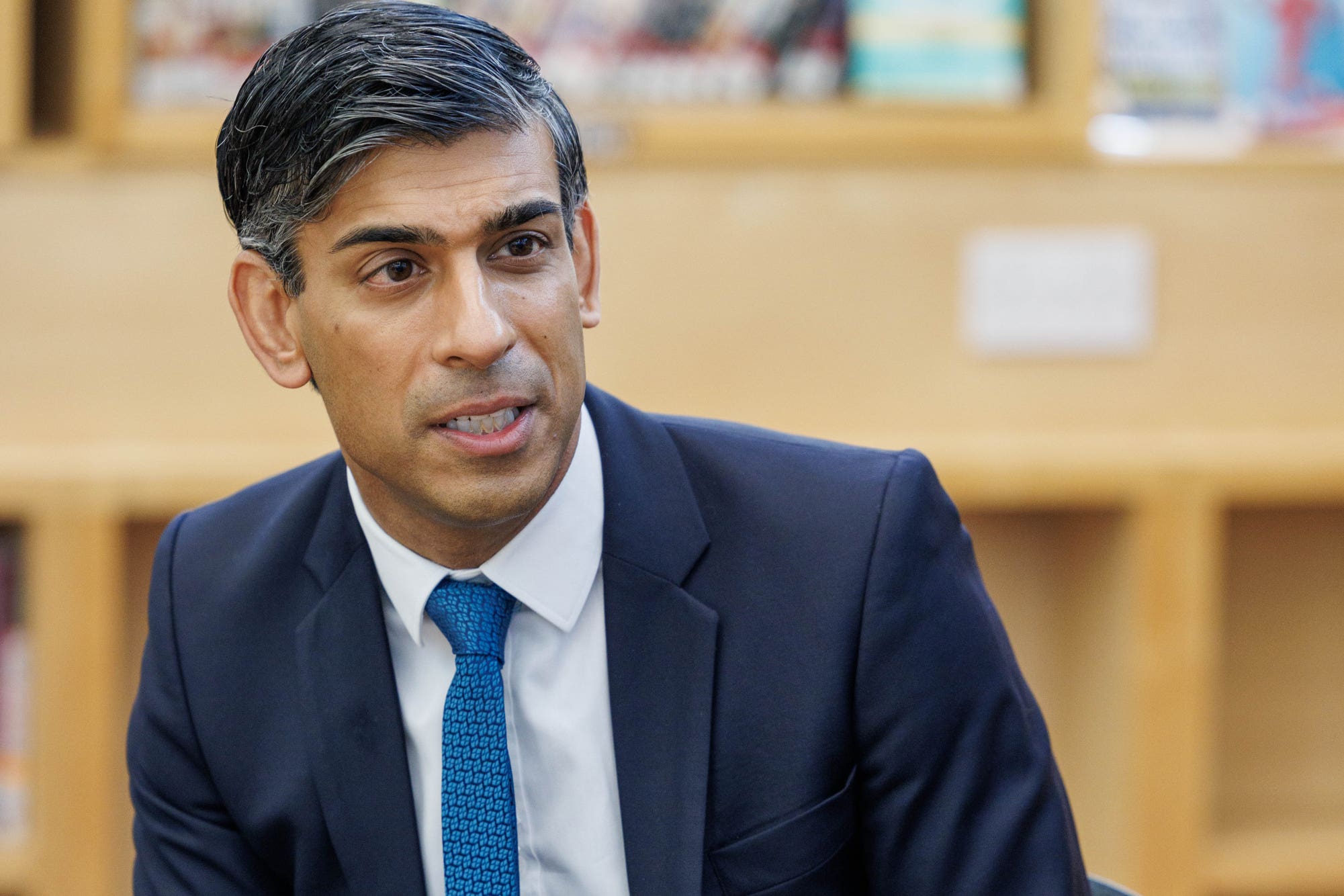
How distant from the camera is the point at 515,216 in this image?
114 centimetres

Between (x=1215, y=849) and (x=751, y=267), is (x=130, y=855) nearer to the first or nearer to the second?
(x=751, y=267)

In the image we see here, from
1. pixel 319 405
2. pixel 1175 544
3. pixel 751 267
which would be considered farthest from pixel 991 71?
pixel 319 405

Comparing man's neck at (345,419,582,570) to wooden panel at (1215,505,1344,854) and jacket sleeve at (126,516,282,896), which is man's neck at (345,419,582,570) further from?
wooden panel at (1215,505,1344,854)

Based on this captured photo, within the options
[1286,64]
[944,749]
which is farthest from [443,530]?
[1286,64]

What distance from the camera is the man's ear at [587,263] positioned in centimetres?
128

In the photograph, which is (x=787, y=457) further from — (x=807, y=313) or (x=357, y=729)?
(x=807, y=313)

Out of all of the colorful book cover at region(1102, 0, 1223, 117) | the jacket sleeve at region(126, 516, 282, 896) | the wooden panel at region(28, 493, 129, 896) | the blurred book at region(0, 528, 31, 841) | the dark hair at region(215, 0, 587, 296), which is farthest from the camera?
the colorful book cover at region(1102, 0, 1223, 117)

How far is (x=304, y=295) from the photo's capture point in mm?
1219

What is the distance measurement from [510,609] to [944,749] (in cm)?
38

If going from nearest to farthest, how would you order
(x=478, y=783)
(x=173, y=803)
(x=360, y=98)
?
1. (x=360, y=98)
2. (x=478, y=783)
3. (x=173, y=803)

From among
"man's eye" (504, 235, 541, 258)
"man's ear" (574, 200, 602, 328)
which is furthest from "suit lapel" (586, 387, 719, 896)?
"man's eye" (504, 235, 541, 258)

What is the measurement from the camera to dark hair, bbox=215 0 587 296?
1.11 meters

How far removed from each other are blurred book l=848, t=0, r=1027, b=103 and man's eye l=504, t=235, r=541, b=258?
1.20 meters

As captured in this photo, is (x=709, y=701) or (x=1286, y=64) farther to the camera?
(x=1286, y=64)
